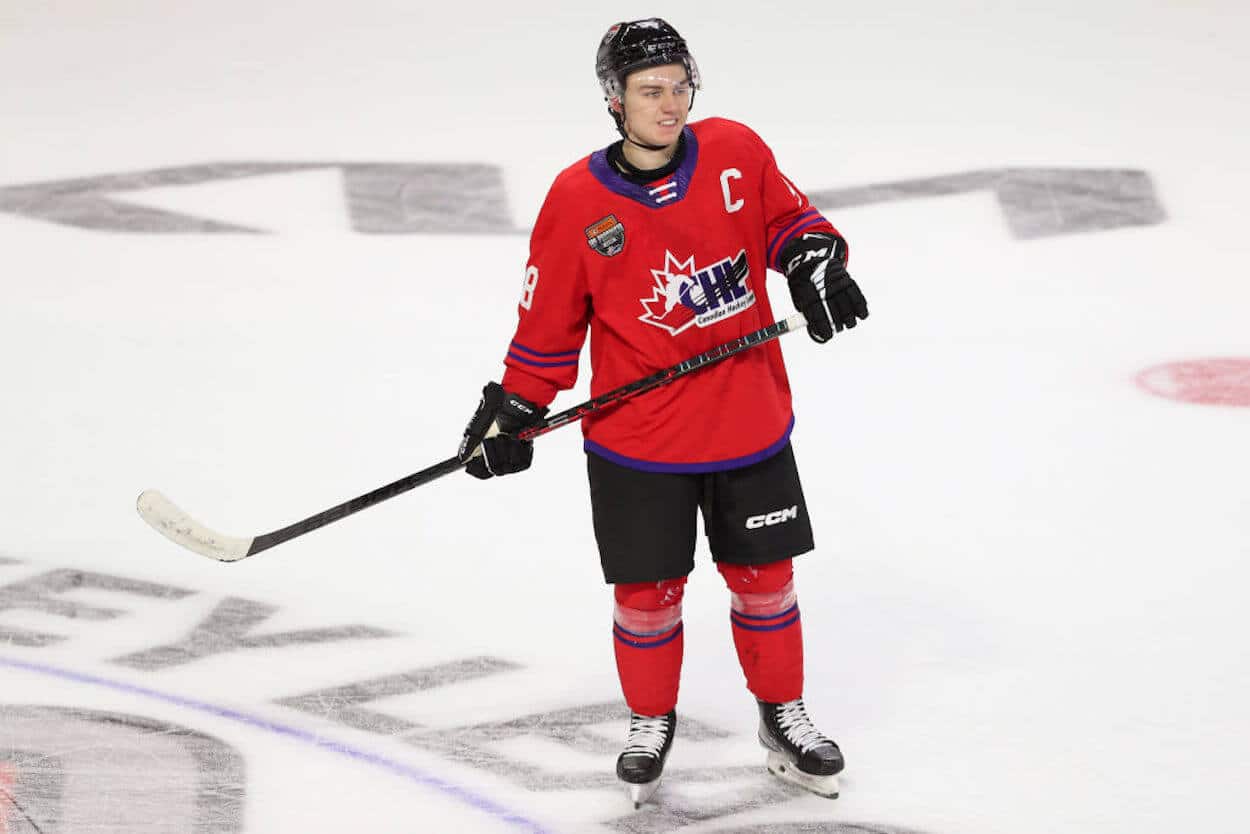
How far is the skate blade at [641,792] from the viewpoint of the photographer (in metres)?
2.79

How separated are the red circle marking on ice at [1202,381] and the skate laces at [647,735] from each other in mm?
1700

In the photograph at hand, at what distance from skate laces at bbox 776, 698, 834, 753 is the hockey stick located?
0.57 metres

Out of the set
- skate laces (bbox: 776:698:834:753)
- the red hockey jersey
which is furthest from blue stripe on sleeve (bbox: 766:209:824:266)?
skate laces (bbox: 776:698:834:753)

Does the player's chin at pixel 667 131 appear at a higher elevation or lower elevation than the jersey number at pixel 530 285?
higher

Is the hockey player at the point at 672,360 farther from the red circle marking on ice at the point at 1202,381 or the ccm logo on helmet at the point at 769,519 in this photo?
the red circle marking on ice at the point at 1202,381

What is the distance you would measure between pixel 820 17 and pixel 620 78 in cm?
386

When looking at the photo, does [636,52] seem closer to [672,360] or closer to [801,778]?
[672,360]

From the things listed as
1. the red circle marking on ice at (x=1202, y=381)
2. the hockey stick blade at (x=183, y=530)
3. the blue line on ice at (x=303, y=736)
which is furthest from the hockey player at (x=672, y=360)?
the red circle marking on ice at (x=1202, y=381)

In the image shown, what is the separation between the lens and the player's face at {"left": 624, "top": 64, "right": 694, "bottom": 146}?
2.59 metres

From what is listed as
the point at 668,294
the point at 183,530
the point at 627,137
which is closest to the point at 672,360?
the point at 668,294

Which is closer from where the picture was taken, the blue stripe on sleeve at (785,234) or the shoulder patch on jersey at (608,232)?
the shoulder patch on jersey at (608,232)

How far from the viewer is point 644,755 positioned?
2.79m

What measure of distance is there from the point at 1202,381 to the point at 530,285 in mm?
1991

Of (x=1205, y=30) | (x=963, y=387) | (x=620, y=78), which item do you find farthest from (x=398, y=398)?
(x=1205, y=30)
